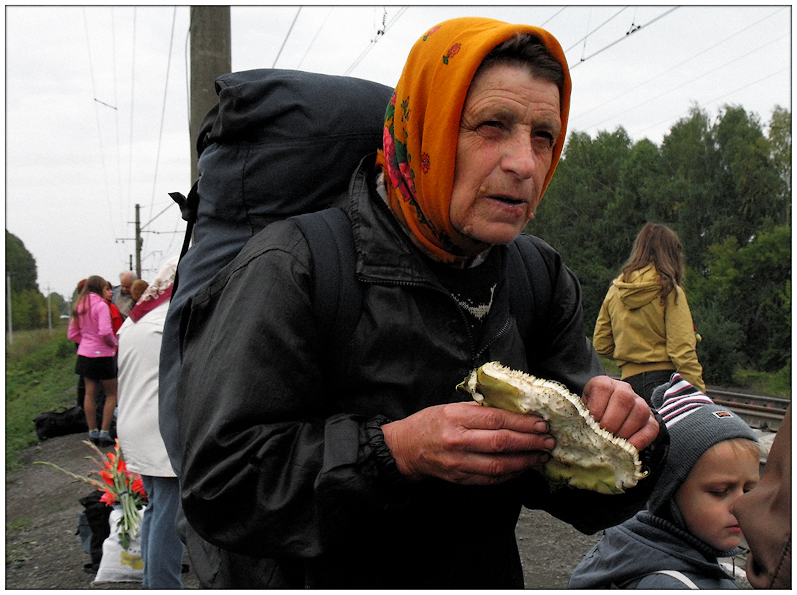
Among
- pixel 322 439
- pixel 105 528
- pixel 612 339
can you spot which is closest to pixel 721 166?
pixel 612 339

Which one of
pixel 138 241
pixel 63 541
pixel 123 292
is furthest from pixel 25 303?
pixel 63 541

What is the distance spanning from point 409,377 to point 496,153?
525 millimetres

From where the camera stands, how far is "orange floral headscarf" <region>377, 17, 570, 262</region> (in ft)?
4.70

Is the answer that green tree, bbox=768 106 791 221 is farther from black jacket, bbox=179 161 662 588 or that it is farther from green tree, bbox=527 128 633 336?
black jacket, bbox=179 161 662 588

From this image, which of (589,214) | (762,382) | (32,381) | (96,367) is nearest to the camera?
(96,367)

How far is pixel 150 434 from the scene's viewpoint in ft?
13.4

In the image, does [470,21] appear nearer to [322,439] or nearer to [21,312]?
[322,439]

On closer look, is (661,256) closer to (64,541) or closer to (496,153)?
(496,153)

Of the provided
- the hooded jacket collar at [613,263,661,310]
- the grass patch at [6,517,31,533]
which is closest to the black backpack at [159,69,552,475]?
the hooded jacket collar at [613,263,661,310]

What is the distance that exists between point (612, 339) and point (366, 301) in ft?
17.4

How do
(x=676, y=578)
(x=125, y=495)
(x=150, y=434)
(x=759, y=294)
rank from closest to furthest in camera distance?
(x=676, y=578) < (x=150, y=434) < (x=125, y=495) < (x=759, y=294)

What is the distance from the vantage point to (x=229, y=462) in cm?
129

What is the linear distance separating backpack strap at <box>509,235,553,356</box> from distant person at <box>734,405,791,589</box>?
0.63 metres

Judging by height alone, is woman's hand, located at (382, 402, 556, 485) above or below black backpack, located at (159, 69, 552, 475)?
below
